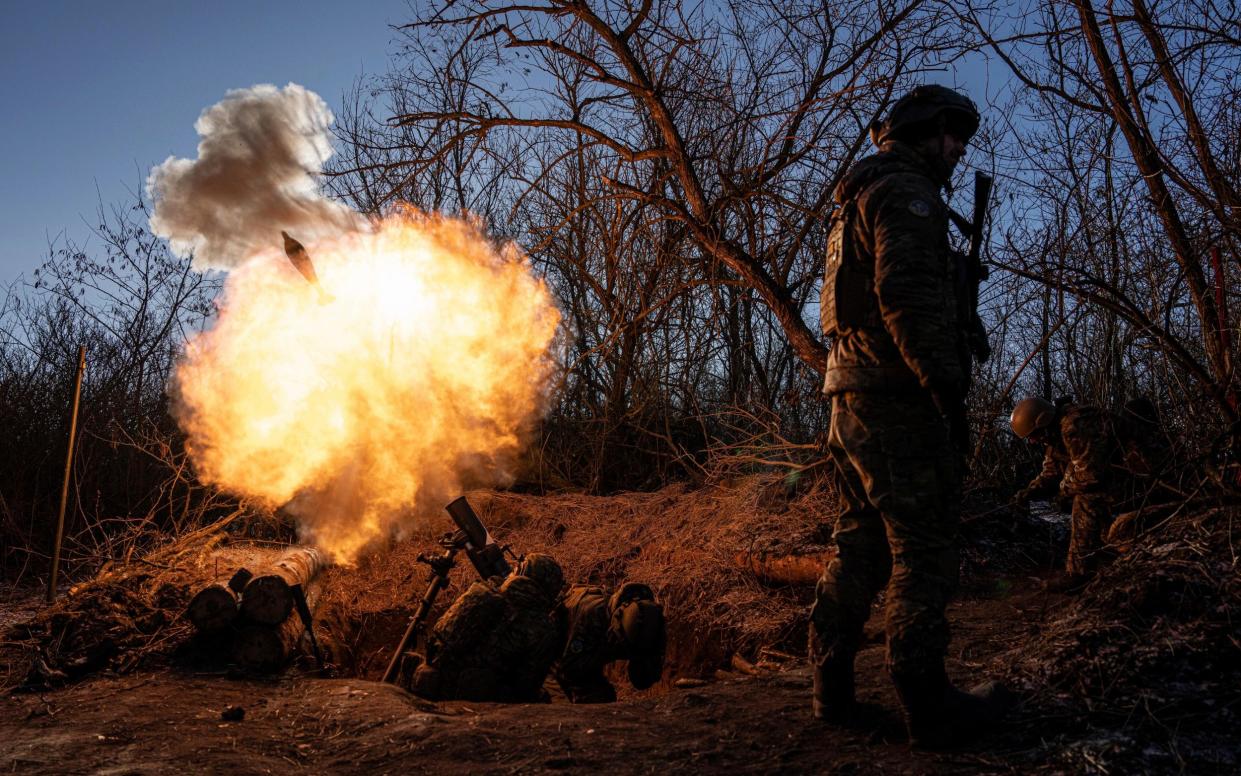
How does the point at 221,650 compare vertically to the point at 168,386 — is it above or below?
below

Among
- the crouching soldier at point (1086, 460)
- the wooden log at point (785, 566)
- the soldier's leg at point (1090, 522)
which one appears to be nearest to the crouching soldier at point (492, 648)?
the wooden log at point (785, 566)

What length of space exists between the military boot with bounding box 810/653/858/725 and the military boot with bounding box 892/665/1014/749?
1.15ft

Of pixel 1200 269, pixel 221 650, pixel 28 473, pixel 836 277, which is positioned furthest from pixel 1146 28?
pixel 28 473

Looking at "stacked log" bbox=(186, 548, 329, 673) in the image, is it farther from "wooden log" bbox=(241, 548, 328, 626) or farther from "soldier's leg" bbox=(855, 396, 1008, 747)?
"soldier's leg" bbox=(855, 396, 1008, 747)

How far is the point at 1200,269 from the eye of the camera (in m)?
5.26

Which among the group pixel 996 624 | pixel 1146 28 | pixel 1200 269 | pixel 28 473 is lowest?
pixel 996 624

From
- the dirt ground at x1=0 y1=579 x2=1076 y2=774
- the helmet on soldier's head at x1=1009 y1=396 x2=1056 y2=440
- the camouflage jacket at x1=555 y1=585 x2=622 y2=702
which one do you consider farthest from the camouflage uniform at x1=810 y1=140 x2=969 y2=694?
the helmet on soldier's head at x1=1009 y1=396 x2=1056 y2=440

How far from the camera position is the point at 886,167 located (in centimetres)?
365

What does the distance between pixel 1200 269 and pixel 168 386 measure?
1560cm

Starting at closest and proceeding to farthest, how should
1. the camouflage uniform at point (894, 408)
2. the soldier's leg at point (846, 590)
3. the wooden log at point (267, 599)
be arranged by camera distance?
the camouflage uniform at point (894, 408), the soldier's leg at point (846, 590), the wooden log at point (267, 599)

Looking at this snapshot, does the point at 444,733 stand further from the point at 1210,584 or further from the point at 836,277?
the point at 1210,584

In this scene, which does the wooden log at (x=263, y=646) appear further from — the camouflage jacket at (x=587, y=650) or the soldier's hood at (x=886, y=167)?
the soldier's hood at (x=886, y=167)

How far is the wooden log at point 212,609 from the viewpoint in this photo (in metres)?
5.75

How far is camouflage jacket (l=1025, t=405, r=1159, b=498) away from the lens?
6156mm
